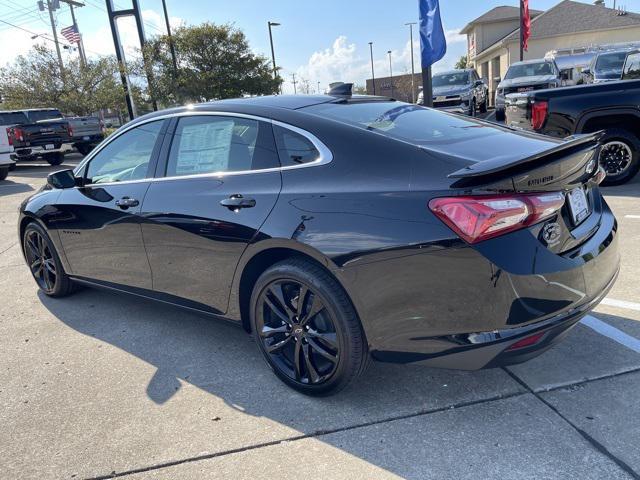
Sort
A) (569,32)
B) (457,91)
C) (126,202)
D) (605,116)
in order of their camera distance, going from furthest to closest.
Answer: (569,32) < (457,91) < (605,116) < (126,202)

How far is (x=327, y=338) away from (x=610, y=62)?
17.1 metres

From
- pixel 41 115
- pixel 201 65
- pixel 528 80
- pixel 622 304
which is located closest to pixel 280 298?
pixel 622 304

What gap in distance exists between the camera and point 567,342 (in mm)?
3271

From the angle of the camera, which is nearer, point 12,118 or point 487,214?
point 487,214

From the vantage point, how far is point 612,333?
3324 millimetres

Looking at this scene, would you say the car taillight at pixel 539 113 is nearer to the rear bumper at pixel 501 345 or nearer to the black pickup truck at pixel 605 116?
the black pickup truck at pixel 605 116

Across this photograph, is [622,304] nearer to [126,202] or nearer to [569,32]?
[126,202]

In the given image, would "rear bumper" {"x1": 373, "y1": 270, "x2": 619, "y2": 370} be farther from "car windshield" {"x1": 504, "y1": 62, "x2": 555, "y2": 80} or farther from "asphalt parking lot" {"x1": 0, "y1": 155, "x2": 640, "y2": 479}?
"car windshield" {"x1": 504, "y1": 62, "x2": 555, "y2": 80}

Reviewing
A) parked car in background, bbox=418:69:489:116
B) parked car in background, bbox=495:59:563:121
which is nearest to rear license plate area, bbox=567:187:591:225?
parked car in background, bbox=495:59:563:121

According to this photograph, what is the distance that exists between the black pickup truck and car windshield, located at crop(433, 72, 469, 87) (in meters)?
11.5

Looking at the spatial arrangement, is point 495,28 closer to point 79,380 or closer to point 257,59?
point 257,59

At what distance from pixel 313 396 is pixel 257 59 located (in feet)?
74.3

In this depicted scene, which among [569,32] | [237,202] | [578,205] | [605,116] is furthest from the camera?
[569,32]

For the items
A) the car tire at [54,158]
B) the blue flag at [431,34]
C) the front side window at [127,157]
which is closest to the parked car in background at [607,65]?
the blue flag at [431,34]
